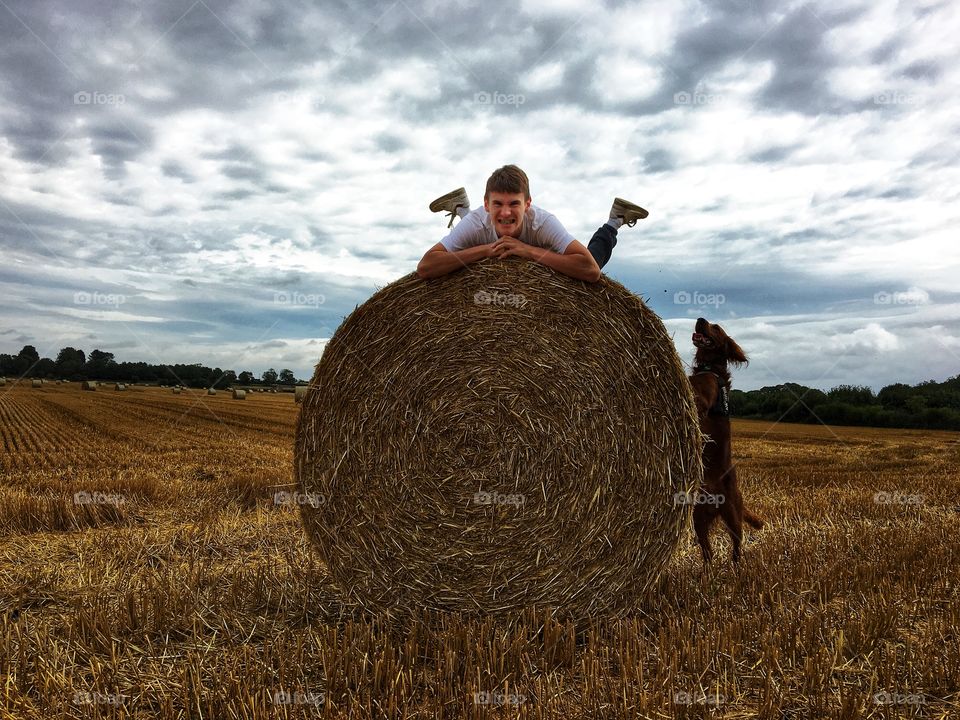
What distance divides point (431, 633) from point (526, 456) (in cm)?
117

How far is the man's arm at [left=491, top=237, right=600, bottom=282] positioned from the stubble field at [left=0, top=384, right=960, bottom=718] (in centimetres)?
205

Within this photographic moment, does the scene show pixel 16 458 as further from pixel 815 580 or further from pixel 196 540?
pixel 815 580

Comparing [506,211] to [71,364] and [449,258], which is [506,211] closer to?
[449,258]

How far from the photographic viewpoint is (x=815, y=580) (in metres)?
4.95

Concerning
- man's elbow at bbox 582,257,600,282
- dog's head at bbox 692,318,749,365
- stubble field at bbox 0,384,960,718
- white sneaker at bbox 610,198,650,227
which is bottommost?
stubble field at bbox 0,384,960,718

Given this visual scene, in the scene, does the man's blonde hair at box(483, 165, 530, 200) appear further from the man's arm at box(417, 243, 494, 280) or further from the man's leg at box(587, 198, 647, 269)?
the man's leg at box(587, 198, 647, 269)

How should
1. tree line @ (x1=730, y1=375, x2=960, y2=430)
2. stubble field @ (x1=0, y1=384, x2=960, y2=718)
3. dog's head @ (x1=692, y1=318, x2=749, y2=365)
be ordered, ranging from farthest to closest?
tree line @ (x1=730, y1=375, x2=960, y2=430) → dog's head @ (x1=692, y1=318, x2=749, y2=365) → stubble field @ (x1=0, y1=384, x2=960, y2=718)

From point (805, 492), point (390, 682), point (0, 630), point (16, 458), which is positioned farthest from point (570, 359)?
point (16, 458)

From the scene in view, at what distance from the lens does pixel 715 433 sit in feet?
17.6

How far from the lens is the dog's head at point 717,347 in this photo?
18.3ft

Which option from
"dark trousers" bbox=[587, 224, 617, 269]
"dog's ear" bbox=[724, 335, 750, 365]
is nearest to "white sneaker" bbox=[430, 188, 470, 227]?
"dark trousers" bbox=[587, 224, 617, 269]

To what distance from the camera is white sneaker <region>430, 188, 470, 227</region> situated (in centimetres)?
650

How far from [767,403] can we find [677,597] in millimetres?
31741

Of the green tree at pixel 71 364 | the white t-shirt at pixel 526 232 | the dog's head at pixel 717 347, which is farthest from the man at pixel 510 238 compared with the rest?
the green tree at pixel 71 364
